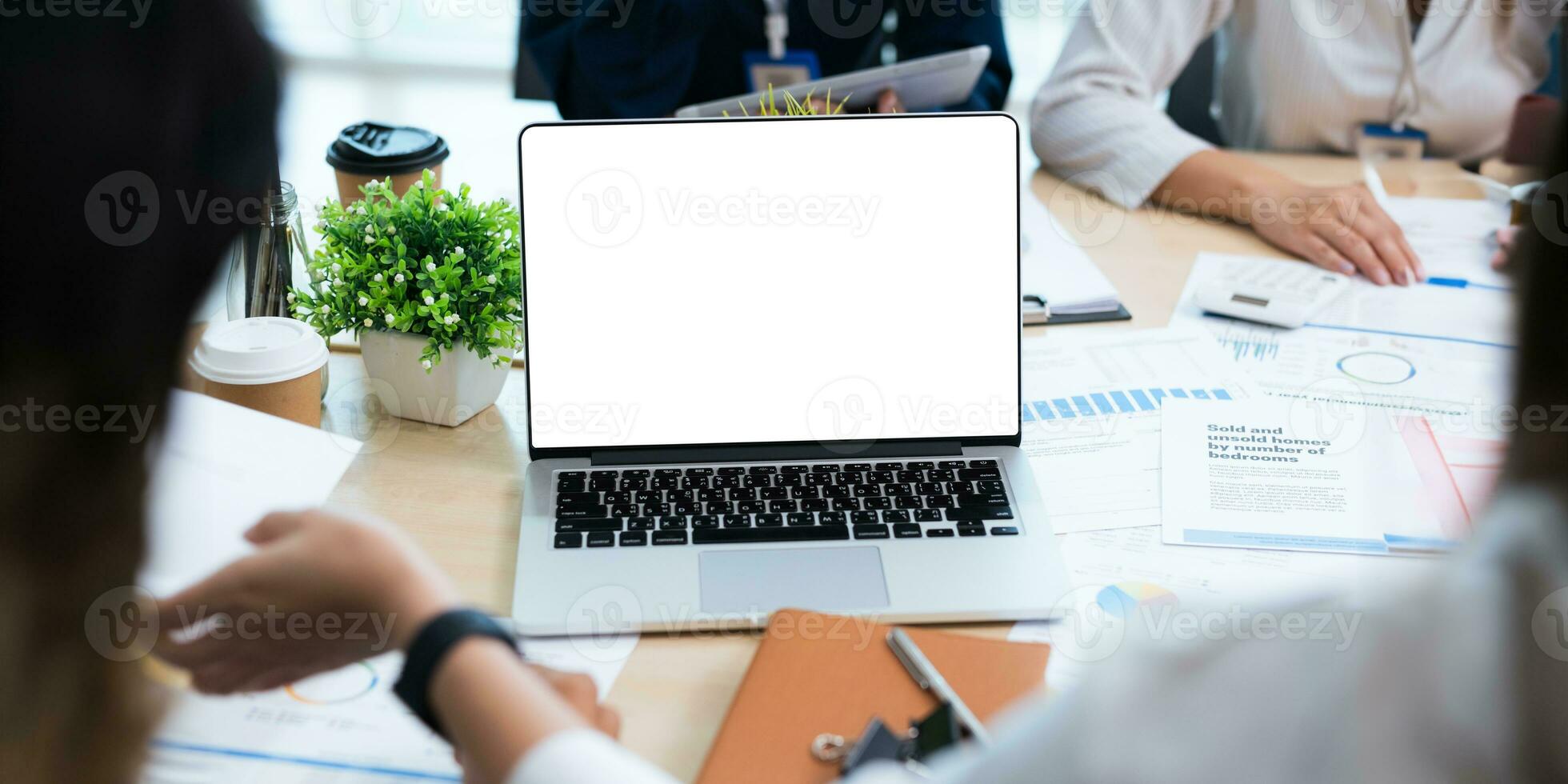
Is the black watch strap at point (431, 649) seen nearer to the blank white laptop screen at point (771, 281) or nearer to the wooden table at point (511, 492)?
the wooden table at point (511, 492)

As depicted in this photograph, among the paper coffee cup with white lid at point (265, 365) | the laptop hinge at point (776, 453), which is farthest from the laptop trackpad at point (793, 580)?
the paper coffee cup with white lid at point (265, 365)

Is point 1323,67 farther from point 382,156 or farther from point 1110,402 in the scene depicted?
point 382,156

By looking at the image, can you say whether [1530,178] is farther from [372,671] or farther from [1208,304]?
[1208,304]

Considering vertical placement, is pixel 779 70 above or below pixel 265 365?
above

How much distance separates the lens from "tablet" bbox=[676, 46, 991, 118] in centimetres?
137

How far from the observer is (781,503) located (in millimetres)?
927

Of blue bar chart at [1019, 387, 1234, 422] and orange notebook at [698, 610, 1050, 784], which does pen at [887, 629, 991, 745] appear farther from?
blue bar chart at [1019, 387, 1234, 422]

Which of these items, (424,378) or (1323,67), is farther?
(1323,67)

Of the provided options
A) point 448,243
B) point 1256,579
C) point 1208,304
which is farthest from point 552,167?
point 1208,304

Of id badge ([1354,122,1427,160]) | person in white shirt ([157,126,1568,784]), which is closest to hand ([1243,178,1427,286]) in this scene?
id badge ([1354,122,1427,160])

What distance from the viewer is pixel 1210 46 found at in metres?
2.12

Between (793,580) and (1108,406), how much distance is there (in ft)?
1.35

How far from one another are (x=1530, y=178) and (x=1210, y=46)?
1776mm

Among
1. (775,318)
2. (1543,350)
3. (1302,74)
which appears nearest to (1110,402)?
(775,318)
